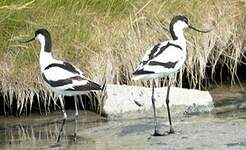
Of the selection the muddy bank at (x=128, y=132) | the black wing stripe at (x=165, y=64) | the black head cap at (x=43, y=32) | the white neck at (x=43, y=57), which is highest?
the black head cap at (x=43, y=32)

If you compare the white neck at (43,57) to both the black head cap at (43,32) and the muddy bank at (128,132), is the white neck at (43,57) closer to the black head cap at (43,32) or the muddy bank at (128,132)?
the black head cap at (43,32)

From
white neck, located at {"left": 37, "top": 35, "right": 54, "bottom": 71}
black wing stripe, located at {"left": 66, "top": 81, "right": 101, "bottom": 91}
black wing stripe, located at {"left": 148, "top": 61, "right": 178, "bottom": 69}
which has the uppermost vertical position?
white neck, located at {"left": 37, "top": 35, "right": 54, "bottom": 71}

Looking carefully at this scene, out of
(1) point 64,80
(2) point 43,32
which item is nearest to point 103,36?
(2) point 43,32

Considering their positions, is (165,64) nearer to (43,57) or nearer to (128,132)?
(128,132)

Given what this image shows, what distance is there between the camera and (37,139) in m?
8.41

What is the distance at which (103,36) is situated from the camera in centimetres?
969

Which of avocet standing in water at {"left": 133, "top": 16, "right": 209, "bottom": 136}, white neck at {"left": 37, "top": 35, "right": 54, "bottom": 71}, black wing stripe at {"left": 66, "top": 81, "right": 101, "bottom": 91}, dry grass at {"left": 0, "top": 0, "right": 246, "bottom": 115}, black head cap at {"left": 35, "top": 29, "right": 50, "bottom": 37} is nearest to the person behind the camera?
avocet standing in water at {"left": 133, "top": 16, "right": 209, "bottom": 136}

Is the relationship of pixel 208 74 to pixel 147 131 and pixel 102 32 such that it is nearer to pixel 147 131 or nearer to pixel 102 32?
pixel 102 32

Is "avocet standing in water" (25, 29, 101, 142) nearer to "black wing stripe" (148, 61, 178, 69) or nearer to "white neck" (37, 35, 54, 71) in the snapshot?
"white neck" (37, 35, 54, 71)

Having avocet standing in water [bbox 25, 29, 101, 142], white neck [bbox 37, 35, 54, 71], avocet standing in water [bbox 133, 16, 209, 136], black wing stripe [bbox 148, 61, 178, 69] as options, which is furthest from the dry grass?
black wing stripe [bbox 148, 61, 178, 69]

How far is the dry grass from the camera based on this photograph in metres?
9.38

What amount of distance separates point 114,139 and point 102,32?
7.19ft

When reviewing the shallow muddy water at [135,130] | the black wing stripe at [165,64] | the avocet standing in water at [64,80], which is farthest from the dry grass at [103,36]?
the black wing stripe at [165,64]

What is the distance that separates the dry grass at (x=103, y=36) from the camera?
938 cm
